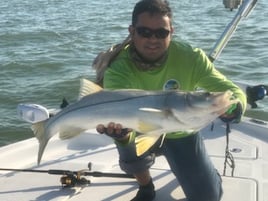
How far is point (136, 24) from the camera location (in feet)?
12.0

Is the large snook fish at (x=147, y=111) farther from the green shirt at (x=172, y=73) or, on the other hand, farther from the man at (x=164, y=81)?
the green shirt at (x=172, y=73)

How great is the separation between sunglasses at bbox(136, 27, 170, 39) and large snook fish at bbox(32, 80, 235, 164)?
0.54m

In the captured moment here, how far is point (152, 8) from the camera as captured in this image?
361 cm

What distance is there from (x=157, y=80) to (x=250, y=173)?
125cm

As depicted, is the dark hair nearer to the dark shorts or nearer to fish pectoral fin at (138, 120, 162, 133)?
fish pectoral fin at (138, 120, 162, 133)

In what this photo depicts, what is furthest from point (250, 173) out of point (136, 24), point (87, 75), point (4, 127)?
point (87, 75)

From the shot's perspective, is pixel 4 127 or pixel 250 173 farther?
pixel 4 127

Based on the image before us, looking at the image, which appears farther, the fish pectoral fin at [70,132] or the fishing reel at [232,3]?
the fishing reel at [232,3]

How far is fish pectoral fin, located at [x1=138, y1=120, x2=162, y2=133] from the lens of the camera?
122 inches

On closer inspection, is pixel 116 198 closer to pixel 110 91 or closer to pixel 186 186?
pixel 186 186

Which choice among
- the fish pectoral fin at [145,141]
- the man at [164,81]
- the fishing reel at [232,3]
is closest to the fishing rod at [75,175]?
the man at [164,81]

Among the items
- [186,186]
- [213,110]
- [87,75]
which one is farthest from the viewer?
[87,75]

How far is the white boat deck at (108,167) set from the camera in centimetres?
425

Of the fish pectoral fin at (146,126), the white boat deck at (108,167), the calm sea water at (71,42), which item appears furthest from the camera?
the calm sea water at (71,42)
